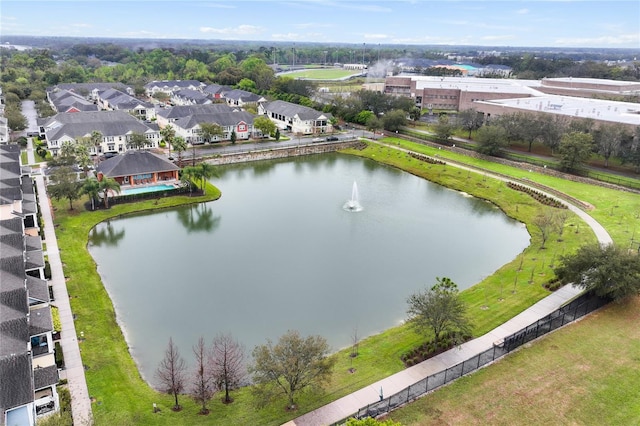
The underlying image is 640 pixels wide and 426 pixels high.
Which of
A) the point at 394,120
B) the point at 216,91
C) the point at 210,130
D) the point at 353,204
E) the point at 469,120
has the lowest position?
the point at 353,204

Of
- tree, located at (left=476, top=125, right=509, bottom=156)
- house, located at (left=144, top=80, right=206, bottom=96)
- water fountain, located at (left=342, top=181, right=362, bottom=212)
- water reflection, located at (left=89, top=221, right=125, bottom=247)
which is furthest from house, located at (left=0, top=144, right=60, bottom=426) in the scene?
house, located at (left=144, top=80, right=206, bottom=96)

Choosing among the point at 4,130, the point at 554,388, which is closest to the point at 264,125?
the point at 4,130

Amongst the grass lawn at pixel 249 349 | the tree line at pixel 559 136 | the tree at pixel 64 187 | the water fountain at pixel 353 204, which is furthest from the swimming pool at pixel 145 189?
the tree line at pixel 559 136

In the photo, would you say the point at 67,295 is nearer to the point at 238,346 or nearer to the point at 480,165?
the point at 238,346

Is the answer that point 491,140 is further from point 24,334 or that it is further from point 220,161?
point 24,334

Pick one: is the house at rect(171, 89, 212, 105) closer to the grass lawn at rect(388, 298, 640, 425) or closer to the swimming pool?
the swimming pool

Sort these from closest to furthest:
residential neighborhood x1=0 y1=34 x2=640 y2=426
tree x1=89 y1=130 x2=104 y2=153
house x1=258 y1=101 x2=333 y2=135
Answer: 1. residential neighborhood x1=0 y1=34 x2=640 y2=426
2. tree x1=89 y1=130 x2=104 y2=153
3. house x1=258 y1=101 x2=333 y2=135

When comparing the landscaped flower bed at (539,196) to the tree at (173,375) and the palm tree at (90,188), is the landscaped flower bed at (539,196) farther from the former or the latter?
the palm tree at (90,188)
